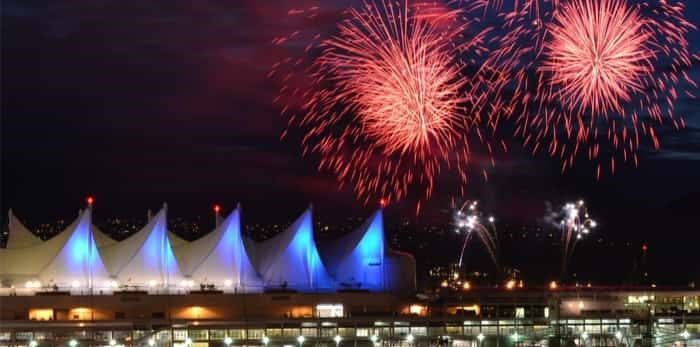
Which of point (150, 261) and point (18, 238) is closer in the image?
point (150, 261)

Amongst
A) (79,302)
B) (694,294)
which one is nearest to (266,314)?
(79,302)

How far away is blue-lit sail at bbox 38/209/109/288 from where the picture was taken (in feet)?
158

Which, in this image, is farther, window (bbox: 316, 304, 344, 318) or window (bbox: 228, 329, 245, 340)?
window (bbox: 316, 304, 344, 318)

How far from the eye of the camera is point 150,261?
161 ft

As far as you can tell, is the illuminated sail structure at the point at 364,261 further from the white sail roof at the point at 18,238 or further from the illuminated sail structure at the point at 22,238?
the white sail roof at the point at 18,238

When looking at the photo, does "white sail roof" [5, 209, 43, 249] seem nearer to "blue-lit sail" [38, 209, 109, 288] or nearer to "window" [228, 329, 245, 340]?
"blue-lit sail" [38, 209, 109, 288]

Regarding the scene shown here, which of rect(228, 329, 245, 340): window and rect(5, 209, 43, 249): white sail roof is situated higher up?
rect(5, 209, 43, 249): white sail roof

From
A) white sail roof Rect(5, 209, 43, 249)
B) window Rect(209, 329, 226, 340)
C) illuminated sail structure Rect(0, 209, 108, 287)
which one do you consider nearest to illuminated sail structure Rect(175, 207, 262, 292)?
illuminated sail structure Rect(0, 209, 108, 287)

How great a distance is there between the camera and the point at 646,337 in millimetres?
33031

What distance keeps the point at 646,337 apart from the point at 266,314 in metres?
20.3

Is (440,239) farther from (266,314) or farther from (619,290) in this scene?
(266,314)

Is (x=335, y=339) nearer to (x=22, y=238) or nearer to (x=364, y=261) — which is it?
(x=364, y=261)

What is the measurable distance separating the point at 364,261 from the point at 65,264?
44.6 ft

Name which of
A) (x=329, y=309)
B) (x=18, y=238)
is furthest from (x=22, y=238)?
(x=329, y=309)
